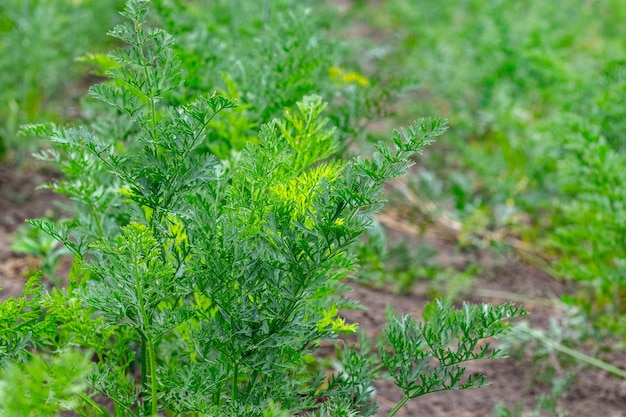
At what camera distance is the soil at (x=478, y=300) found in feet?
8.10

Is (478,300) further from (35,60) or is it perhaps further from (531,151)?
(35,60)

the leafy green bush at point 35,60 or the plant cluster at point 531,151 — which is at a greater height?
the leafy green bush at point 35,60

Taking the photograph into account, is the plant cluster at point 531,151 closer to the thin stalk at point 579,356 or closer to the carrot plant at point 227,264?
the thin stalk at point 579,356

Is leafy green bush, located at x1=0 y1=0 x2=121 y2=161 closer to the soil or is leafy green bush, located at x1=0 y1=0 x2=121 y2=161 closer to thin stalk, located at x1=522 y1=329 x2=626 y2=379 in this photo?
the soil

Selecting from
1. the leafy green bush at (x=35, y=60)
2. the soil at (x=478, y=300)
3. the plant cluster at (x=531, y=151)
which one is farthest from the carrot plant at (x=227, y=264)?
the leafy green bush at (x=35, y=60)

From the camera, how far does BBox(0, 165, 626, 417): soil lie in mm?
2469

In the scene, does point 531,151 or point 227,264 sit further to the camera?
point 531,151

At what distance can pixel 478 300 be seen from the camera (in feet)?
10.4

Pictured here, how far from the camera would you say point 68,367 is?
130 cm

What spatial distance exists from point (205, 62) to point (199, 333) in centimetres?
109

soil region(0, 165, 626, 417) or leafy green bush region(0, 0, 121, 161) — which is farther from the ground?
leafy green bush region(0, 0, 121, 161)

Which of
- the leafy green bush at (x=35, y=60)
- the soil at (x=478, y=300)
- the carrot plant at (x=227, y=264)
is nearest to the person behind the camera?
the carrot plant at (x=227, y=264)

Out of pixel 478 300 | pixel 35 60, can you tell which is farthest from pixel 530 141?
pixel 35 60

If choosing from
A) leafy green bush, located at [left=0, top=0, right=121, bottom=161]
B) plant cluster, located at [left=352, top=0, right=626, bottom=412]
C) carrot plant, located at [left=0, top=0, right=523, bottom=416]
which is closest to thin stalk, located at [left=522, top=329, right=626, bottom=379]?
plant cluster, located at [left=352, top=0, right=626, bottom=412]
